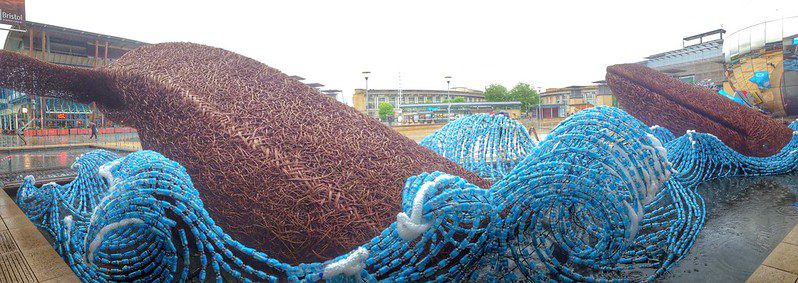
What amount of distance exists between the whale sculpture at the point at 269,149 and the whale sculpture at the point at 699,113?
5.92m

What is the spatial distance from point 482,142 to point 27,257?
501 centimetres

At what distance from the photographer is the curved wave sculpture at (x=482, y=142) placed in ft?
18.8

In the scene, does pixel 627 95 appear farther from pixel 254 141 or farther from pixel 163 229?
pixel 163 229

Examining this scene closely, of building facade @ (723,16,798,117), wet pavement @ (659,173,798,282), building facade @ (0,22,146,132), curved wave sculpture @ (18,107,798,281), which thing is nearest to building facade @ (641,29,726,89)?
building facade @ (723,16,798,117)

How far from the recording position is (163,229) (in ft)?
8.34

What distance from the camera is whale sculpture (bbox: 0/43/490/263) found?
103 inches

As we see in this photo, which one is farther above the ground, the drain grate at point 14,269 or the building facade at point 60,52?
the building facade at point 60,52

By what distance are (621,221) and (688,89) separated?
267 inches

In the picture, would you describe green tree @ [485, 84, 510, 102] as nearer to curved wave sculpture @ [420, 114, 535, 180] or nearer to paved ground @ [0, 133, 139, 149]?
paved ground @ [0, 133, 139, 149]

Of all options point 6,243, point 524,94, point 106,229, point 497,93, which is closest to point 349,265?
point 106,229

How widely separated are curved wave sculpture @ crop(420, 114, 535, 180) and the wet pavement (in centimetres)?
240

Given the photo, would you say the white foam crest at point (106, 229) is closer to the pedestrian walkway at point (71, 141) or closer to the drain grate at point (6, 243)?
the drain grate at point (6, 243)

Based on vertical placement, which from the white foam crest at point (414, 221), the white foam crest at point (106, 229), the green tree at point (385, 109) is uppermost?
the green tree at point (385, 109)

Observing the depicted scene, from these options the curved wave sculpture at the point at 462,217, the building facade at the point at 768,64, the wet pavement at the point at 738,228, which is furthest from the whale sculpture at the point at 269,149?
the building facade at the point at 768,64
